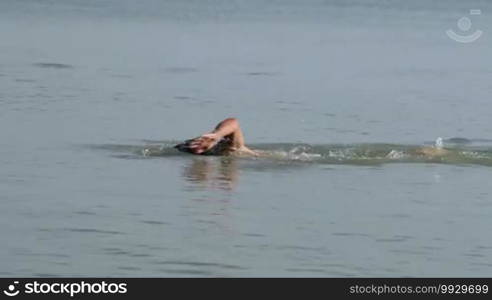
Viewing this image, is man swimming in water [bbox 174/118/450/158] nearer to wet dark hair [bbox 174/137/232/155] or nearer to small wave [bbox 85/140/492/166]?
wet dark hair [bbox 174/137/232/155]

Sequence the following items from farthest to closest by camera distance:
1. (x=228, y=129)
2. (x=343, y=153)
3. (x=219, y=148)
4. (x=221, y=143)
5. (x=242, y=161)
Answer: (x=343, y=153) → (x=242, y=161) → (x=219, y=148) → (x=221, y=143) → (x=228, y=129)

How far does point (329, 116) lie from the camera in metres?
27.3

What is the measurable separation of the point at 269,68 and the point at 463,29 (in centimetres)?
2335

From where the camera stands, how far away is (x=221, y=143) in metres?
20.6

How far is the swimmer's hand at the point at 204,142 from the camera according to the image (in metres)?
20.0

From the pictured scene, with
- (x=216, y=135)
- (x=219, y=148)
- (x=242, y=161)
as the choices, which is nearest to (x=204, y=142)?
(x=216, y=135)

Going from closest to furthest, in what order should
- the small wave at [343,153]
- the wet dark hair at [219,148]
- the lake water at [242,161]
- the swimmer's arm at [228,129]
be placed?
the lake water at [242,161]
the swimmer's arm at [228,129]
the wet dark hair at [219,148]
the small wave at [343,153]

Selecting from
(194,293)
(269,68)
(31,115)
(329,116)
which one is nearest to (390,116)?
(329,116)

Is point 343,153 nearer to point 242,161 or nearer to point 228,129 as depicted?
point 242,161

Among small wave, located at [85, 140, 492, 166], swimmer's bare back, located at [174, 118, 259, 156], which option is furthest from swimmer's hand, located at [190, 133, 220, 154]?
small wave, located at [85, 140, 492, 166]

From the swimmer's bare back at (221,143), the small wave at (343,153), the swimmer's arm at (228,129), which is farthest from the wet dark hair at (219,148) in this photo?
the small wave at (343,153)

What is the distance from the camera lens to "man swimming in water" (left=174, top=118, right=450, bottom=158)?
20.1m

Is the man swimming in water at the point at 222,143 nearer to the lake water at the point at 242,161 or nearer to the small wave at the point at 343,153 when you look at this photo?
the lake water at the point at 242,161

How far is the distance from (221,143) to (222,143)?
2cm
